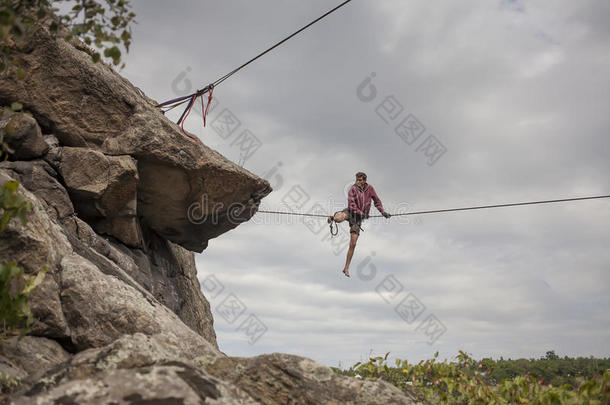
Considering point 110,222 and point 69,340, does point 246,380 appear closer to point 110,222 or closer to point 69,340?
point 69,340

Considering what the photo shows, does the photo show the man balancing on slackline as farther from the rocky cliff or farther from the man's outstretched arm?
the rocky cliff

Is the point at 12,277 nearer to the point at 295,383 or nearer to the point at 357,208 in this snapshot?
the point at 295,383

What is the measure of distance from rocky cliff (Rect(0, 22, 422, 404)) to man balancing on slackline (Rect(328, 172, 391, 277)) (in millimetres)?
2527

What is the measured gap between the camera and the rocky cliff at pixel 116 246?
5039 millimetres

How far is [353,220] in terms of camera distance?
52.4 feet

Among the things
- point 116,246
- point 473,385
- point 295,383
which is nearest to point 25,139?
point 116,246

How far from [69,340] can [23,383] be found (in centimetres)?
179

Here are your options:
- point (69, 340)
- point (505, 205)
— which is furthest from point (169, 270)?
point (505, 205)

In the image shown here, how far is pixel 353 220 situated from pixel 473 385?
8544 mm

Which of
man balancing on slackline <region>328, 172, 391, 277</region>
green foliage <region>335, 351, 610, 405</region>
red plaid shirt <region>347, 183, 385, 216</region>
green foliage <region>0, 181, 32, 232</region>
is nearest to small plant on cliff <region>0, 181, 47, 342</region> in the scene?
green foliage <region>0, 181, 32, 232</region>

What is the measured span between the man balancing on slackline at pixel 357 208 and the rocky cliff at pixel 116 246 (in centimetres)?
253

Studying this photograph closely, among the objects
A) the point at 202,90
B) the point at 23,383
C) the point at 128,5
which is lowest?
the point at 23,383

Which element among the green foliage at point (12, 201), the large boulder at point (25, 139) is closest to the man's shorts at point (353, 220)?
the large boulder at point (25, 139)

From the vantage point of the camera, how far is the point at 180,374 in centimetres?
475
